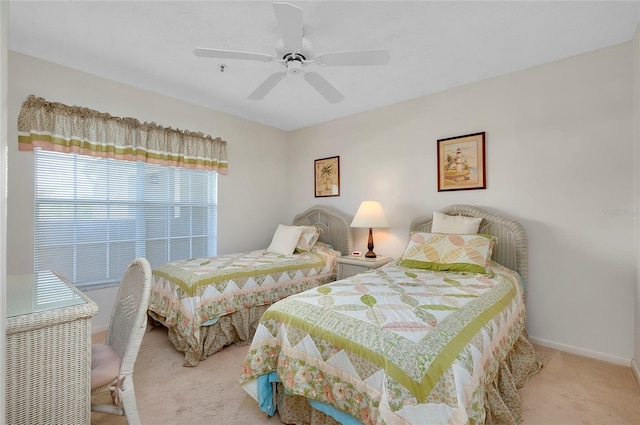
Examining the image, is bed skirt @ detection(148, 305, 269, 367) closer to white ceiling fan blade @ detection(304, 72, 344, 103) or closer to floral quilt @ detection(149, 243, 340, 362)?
floral quilt @ detection(149, 243, 340, 362)

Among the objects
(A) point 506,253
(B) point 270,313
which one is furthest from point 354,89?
(B) point 270,313

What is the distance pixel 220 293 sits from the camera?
256 cm

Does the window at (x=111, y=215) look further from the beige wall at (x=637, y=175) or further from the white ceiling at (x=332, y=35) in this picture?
the beige wall at (x=637, y=175)

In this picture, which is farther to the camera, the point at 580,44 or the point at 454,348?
the point at 580,44

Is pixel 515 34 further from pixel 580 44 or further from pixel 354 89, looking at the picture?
pixel 354 89

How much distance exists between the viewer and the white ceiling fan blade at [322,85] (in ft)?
7.06

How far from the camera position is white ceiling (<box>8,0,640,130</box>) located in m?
1.95

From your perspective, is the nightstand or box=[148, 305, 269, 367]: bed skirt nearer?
box=[148, 305, 269, 367]: bed skirt

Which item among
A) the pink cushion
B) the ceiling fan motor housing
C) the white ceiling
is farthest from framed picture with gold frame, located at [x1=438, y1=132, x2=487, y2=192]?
the pink cushion

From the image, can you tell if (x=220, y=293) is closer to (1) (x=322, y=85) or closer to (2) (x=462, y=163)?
(1) (x=322, y=85)

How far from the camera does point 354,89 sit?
3209 mm

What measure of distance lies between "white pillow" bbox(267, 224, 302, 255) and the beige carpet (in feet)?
4.51

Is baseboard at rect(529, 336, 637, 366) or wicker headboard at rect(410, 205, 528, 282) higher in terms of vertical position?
wicker headboard at rect(410, 205, 528, 282)

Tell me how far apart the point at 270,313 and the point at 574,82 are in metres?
3.16
